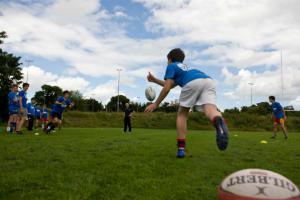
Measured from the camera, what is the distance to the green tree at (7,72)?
48.1 meters

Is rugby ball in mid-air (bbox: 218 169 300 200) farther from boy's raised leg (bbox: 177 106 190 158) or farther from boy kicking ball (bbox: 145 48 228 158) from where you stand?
boy's raised leg (bbox: 177 106 190 158)

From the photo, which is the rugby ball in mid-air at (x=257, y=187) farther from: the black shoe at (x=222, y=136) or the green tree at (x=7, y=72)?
the green tree at (x=7, y=72)

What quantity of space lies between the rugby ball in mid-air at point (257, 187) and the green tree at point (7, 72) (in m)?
48.3

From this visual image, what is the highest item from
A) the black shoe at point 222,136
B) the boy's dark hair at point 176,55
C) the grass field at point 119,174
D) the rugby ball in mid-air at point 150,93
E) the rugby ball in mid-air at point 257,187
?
the rugby ball in mid-air at point 150,93

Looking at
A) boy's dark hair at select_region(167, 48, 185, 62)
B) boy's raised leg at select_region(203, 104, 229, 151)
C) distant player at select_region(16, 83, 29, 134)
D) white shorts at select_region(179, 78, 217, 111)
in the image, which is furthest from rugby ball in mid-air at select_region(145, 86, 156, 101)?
boy's raised leg at select_region(203, 104, 229, 151)

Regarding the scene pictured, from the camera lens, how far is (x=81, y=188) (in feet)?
14.2

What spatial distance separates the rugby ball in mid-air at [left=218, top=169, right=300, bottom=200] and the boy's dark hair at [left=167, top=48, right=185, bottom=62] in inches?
165

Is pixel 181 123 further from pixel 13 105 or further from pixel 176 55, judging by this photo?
pixel 13 105

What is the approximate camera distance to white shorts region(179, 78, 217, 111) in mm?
6332

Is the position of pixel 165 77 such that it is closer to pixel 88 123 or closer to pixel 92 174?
pixel 92 174

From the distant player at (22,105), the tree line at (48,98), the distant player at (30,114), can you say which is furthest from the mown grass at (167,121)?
the distant player at (22,105)

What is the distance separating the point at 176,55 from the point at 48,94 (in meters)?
102

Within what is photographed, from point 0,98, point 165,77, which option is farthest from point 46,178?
point 0,98

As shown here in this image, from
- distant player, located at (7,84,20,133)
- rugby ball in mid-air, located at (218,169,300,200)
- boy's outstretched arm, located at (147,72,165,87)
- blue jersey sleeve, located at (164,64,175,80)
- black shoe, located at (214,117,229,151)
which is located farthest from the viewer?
distant player, located at (7,84,20,133)
